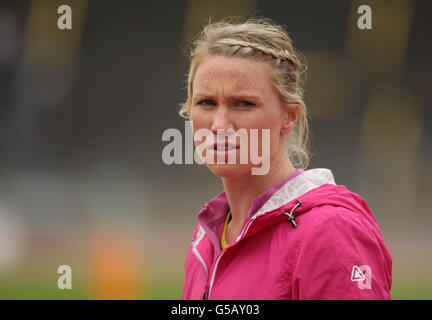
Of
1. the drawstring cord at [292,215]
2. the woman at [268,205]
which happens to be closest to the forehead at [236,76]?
the woman at [268,205]

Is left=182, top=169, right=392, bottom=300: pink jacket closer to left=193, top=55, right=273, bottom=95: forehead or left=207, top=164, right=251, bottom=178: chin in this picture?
left=207, top=164, right=251, bottom=178: chin

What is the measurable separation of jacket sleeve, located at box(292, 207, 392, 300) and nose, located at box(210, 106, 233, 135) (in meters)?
0.36

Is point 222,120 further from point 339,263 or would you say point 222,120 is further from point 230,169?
point 339,263

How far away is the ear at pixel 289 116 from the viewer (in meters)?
1.36

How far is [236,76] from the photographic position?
49.4 inches

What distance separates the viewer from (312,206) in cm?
118

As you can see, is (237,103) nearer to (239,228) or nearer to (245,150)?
(245,150)

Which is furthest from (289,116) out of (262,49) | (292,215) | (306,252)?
(306,252)

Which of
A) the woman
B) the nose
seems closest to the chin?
the woman

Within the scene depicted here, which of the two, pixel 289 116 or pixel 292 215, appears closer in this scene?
pixel 292 215

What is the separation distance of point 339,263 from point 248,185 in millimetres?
395

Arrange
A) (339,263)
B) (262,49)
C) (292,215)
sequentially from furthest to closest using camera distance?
(262,49)
(292,215)
(339,263)

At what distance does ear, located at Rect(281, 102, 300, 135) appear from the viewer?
4.46ft
